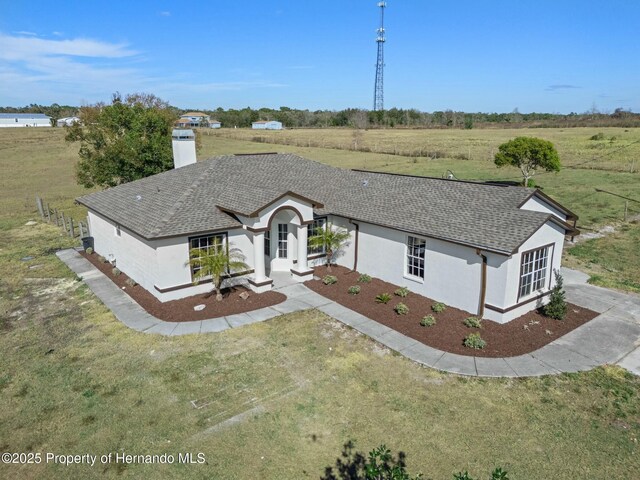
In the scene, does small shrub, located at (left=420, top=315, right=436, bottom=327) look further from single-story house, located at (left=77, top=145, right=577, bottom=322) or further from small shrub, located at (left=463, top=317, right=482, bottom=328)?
single-story house, located at (left=77, top=145, right=577, bottom=322)

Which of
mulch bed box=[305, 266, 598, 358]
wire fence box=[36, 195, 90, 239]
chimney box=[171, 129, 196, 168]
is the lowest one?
mulch bed box=[305, 266, 598, 358]

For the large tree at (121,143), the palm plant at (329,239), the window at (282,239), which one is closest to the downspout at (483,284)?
the palm plant at (329,239)

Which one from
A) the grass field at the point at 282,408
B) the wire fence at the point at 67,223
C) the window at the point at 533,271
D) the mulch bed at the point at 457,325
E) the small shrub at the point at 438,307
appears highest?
the window at the point at 533,271

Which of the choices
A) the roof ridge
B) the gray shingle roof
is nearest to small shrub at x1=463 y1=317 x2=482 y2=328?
the gray shingle roof

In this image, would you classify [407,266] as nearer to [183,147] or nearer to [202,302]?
[202,302]

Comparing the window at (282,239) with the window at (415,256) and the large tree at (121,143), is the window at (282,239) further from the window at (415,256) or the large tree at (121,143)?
the large tree at (121,143)

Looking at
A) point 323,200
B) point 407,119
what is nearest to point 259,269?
point 323,200

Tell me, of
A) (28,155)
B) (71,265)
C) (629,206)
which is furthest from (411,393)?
(28,155)
